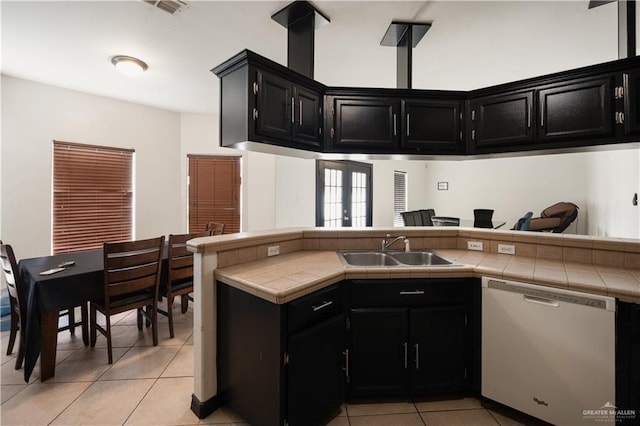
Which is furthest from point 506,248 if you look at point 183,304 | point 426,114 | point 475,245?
point 183,304

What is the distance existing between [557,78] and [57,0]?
3690 mm

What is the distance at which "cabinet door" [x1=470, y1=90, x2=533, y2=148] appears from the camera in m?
2.11

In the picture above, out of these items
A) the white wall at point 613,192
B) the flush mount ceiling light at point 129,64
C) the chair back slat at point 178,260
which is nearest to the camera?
the chair back slat at point 178,260

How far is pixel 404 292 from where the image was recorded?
1819 millimetres

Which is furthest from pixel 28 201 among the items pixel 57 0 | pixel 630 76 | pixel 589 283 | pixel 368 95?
pixel 630 76

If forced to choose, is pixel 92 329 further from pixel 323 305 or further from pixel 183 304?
pixel 323 305

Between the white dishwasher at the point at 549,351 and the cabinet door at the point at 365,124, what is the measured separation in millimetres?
1271

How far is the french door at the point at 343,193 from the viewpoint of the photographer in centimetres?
517

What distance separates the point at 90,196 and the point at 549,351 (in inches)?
207

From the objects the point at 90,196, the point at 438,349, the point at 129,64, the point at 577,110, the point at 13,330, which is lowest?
the point at 13,330

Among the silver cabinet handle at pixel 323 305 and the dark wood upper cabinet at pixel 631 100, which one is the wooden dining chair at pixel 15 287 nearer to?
the silver cabinet handle at pixel 323 305

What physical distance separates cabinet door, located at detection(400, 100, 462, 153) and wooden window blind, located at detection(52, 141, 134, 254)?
4.19 m

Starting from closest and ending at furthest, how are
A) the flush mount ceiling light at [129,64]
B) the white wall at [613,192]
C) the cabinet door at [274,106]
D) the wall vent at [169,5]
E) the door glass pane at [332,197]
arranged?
1. the cabinet door at [274,106]
2. the wall vent at [169,5]
3. the flush mount ceiling light at [129,64]
4. the white wall at [613,192]
5. the door glass pane at [332,197]

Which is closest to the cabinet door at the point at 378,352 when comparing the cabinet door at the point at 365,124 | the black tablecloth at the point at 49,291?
the cabinet door at the point at 365,124
